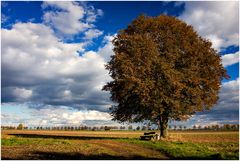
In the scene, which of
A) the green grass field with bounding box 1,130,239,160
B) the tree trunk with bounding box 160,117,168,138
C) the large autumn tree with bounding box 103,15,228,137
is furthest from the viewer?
the tree trunk with bounding box 160,117,168,138

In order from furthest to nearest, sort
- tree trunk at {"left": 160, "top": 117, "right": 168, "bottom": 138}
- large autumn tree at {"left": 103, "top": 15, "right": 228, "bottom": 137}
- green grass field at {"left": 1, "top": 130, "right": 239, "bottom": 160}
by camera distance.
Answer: tree trunk at {"left": 160, "top": 117, "right": 168, "bottom": 138} < large autumn tree at {"left": 103, "top": 15, "right": 228, "bottom": 137} < green grass field at {"left": 1, "top": 130, "right": 239, "bottom": 160}

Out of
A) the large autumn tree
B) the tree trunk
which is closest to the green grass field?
the tree trunk

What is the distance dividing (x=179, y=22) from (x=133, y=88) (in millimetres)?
12715

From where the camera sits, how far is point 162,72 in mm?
46250

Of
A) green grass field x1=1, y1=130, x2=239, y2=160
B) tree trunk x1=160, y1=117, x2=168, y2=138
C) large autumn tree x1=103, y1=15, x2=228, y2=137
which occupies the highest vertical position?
large autumn tree x1=103, y1=15, x2=228, y2=137

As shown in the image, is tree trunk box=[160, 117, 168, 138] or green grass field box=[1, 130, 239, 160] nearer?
green grass field box=[1, 130, 239, 160]

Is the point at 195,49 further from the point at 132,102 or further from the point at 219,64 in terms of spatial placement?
the point at 132,102

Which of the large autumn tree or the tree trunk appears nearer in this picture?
the large autumn tree

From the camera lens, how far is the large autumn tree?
45.9 m

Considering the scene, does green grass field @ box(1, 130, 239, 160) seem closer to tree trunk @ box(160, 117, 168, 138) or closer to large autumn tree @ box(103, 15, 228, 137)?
tree trunk @ box(160, 117, 168, 138)

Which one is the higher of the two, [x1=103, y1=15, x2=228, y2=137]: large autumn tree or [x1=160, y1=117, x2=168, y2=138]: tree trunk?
[x1=103, y1=15, x2=228, y2=137]: large autumn tree

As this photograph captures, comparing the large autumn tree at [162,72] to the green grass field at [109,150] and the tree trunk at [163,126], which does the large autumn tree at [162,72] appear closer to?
the tree trunk at [163,126]

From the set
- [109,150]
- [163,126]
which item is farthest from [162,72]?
[109,150]

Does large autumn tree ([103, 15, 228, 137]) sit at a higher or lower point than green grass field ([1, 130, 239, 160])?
higher
